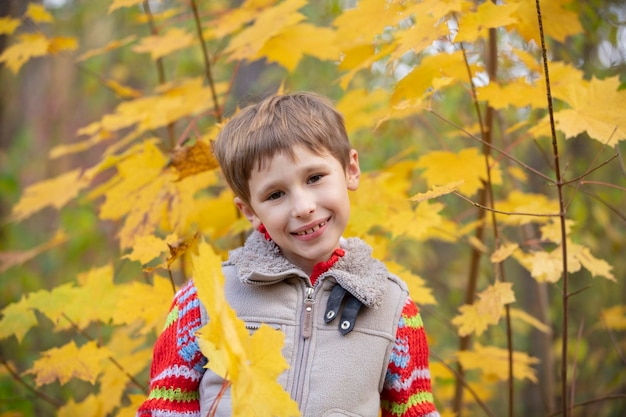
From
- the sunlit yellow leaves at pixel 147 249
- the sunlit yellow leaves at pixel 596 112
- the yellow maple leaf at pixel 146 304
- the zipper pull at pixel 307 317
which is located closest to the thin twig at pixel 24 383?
the yellow maple leaf at pixel 146 304

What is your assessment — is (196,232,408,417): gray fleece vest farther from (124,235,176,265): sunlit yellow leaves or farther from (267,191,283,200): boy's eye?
(124,235,176,265): sunlit yellow leaves

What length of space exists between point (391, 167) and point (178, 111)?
0.92m

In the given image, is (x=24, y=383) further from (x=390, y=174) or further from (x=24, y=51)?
(x=390, y=174)

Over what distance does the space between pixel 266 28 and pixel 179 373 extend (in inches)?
47.7

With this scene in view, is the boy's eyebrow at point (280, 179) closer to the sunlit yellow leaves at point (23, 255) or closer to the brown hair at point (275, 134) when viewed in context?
the brown hair at point (275, 134)

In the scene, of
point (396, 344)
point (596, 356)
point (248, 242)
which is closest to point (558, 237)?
point (396, 344)

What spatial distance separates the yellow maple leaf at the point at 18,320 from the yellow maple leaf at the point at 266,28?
3.53ft

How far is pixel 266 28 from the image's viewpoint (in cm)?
206

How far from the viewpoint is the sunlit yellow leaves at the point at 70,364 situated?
1819 mm

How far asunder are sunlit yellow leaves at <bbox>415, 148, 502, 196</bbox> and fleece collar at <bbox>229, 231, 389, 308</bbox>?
0.67m

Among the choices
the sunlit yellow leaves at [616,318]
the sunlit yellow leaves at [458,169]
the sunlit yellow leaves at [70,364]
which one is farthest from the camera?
the sunlit yellow leaves at [616,318]

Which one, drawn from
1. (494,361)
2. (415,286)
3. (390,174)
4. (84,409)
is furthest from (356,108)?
(84,409)

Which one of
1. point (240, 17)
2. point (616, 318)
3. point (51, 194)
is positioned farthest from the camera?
point (616, 318)

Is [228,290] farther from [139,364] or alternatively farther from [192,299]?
[139,364]
